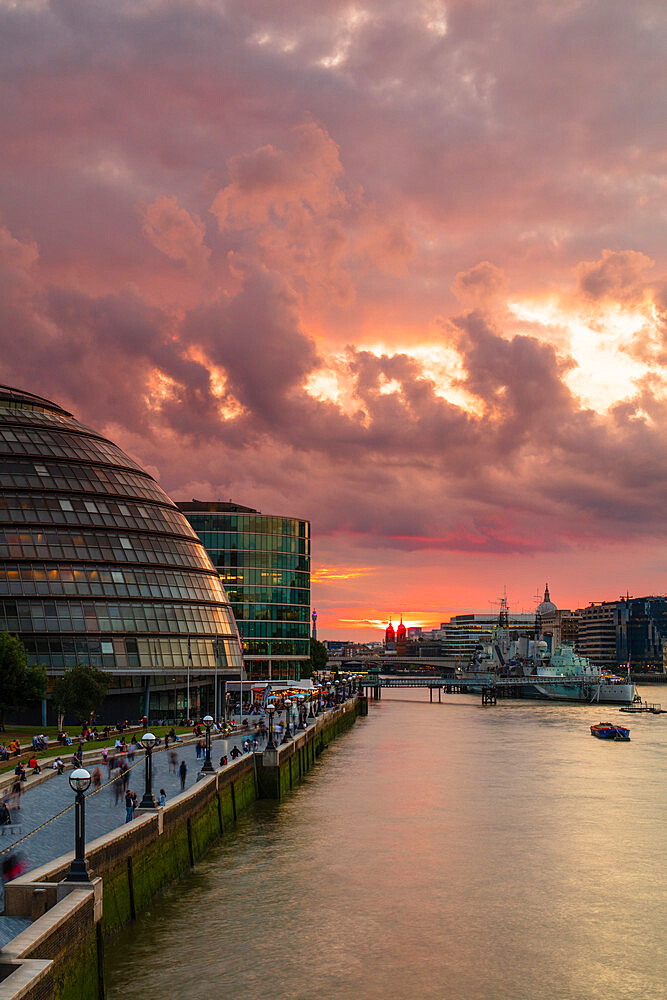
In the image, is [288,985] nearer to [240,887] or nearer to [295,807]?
[240,887]

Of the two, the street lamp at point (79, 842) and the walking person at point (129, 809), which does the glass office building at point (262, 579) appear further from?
the street lamp at point (79, 842)

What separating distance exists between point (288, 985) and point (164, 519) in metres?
73.1

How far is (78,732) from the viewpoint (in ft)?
230

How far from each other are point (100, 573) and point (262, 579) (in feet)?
274

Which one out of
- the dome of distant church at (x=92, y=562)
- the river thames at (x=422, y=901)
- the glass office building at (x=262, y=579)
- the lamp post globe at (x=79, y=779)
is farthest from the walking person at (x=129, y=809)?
the glass office building at (x=262, y=579)

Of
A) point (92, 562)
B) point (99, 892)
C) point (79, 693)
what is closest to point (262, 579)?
point (92, 562)

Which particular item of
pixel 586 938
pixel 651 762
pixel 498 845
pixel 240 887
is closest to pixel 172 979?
Answer: pixel 240 887

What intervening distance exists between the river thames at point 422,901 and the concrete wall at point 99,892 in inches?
40.1

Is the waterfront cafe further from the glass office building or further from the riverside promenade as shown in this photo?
the riverside promenade

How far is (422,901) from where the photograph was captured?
37.0m

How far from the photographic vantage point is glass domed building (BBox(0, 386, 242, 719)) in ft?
271

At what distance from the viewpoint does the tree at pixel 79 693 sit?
6825 centimetres

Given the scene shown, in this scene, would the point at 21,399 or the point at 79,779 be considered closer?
the point at 79,779

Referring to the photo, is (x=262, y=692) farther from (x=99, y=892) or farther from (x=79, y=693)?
(x=99, y=892)
